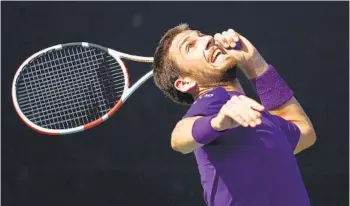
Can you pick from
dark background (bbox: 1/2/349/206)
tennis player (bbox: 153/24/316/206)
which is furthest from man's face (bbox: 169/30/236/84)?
dark background (bbox: 1/2/349/206)

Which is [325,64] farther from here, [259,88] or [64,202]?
[259,88]

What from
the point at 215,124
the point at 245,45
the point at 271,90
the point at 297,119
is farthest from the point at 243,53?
the point at 215,124

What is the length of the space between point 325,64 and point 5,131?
86.6 inches

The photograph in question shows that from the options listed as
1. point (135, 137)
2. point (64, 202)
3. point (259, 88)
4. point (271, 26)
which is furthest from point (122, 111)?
point (259, 88)

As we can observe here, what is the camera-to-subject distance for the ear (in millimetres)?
2137

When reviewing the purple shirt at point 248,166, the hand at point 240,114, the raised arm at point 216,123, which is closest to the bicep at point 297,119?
the purple shirt at point 248,166

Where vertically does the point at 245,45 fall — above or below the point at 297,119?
above

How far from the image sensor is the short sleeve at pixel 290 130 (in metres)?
2.15

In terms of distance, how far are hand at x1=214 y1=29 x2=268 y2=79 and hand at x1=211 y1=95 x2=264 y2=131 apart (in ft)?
1.50

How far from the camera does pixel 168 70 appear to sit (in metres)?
2.22

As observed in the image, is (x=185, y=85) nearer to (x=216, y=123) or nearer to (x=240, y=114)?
(x=216, y=123)

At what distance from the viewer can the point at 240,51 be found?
A: 2.24 m

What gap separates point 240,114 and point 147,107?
139 inches

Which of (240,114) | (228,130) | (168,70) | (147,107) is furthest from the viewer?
(147,107)
